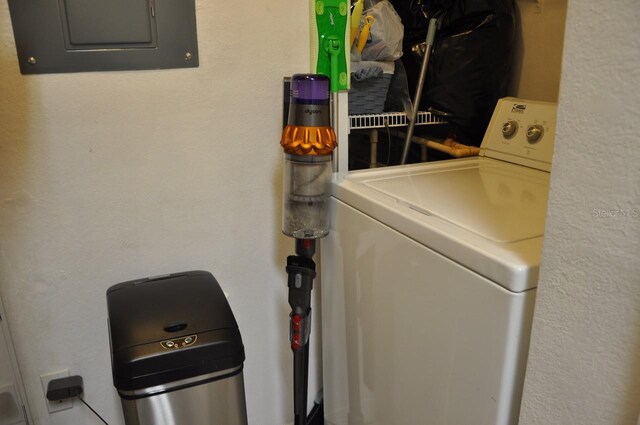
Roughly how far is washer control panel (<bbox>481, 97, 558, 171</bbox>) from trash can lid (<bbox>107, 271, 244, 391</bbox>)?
2.71 feet

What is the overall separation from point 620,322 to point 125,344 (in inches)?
33.1

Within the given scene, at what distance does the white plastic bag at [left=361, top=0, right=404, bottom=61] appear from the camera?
4.37ft

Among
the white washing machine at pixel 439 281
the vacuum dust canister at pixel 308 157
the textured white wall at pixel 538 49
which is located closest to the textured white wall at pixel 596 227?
the white washing machine at pixel 439 281

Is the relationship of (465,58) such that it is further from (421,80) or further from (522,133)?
(522,133)

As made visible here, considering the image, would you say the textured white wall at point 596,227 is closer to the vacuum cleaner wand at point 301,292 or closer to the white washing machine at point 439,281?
the white washing machine at point 439,281

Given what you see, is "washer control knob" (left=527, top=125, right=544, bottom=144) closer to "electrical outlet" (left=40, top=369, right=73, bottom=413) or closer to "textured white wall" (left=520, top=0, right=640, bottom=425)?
"textured white wall" (left=520, top=0, right=640, bottom=425)

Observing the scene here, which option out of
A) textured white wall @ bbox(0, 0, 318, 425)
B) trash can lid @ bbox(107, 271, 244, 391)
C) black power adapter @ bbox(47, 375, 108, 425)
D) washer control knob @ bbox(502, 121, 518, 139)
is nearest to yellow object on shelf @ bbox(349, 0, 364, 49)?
textured white wall @ bbox(0, 0, 318, 425)

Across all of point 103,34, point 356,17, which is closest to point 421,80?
point 356,17

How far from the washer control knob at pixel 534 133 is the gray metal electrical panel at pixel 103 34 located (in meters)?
0.85

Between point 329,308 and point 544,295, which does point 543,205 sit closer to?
point 544,295

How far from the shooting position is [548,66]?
4.69 ft

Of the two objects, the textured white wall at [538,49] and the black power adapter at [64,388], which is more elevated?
the textured white wall at [538,49]

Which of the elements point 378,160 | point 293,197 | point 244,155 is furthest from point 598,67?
point 378,160

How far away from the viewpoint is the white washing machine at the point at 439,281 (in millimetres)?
779
